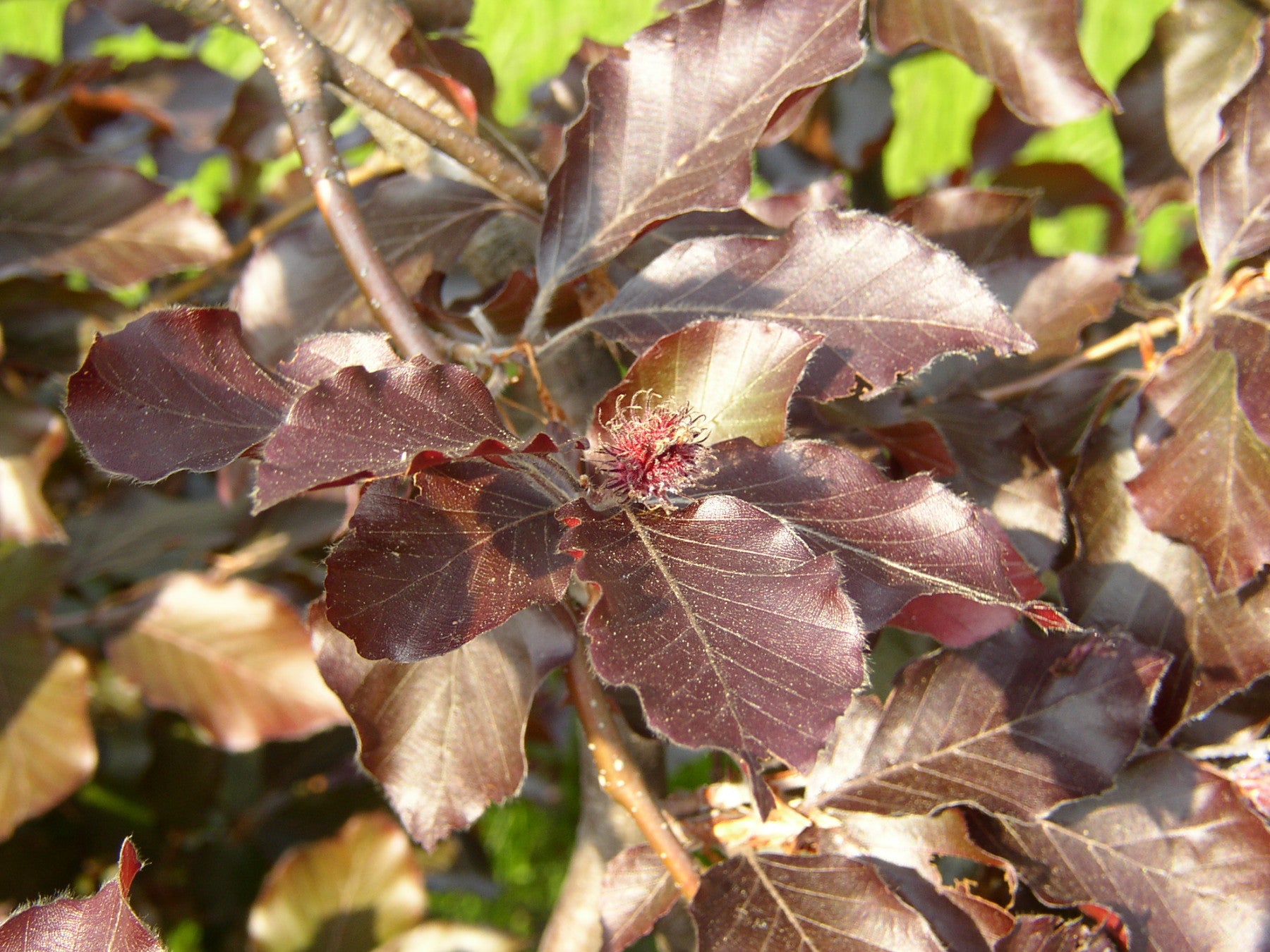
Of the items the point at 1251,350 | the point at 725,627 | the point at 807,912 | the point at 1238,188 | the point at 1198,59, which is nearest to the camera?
the point at 725,627

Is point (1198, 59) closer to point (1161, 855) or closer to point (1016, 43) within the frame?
point (1016, 43)

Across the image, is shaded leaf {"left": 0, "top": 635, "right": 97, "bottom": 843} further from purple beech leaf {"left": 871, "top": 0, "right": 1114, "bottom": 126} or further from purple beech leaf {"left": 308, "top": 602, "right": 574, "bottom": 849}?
purple beech leaf {"left": 871, "top": 0, "right": 1114, "bottom": 126}

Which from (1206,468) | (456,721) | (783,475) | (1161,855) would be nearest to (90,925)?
(456,721)

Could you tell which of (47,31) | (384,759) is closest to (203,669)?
(384,759)

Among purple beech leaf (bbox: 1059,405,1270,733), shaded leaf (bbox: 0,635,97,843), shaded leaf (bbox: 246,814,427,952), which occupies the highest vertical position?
purple beech leaf (bbox: 1059,405,1270,733)

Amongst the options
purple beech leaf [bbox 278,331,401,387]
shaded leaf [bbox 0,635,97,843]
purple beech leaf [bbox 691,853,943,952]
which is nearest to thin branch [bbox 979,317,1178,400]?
purple beech leaf [bbox 691,853,943,952]

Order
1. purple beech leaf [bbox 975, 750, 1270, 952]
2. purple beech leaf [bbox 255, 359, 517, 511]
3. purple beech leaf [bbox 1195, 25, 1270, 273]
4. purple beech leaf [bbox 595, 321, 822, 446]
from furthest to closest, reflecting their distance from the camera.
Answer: purple beech leaf [bbox 1195, 25, 1270, 273]
purple beech leaf [bbox 975, 750, 1270, 952]
purple beech leaf [bbox 595, 321, 822, 446]
purple beech leaf [bbox 255, 359, 517, 511]
